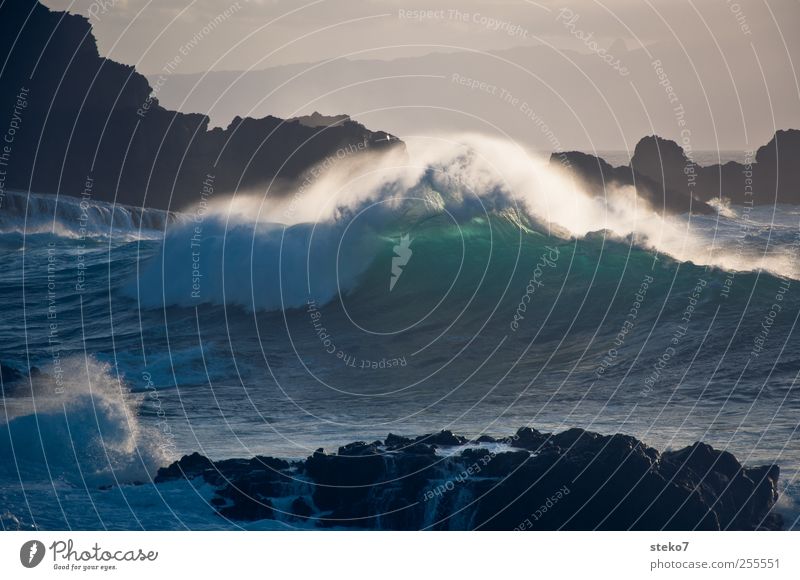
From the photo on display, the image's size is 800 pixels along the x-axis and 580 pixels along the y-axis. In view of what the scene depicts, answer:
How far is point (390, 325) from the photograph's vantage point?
22.5 meters

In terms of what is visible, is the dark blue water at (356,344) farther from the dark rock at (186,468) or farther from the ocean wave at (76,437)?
the dark rock at (186,468)

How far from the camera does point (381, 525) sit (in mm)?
18188

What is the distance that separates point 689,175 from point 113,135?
12219 millimetres

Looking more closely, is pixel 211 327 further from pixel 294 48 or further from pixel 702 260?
pixel 702 260

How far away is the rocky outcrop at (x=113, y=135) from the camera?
24328 mm

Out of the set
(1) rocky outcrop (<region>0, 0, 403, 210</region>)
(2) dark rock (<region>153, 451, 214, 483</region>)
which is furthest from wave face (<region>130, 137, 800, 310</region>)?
(2) dark rock (<region>153, 451, 214, 483</region>)

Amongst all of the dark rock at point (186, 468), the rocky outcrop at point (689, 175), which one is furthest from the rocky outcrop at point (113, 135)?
the dark rock at point (186, 468)

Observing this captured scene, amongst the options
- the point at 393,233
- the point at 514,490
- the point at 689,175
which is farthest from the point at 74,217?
the point at 514,490

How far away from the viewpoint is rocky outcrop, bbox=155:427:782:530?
59.7 ft

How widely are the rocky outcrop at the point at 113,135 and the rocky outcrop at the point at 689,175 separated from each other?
4087 millimetres

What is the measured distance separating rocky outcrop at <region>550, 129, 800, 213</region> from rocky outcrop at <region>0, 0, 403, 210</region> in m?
4.09

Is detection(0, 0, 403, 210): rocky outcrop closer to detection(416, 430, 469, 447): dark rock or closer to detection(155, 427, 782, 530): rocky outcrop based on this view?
detection(416, 430, 469, 447): dark rock
